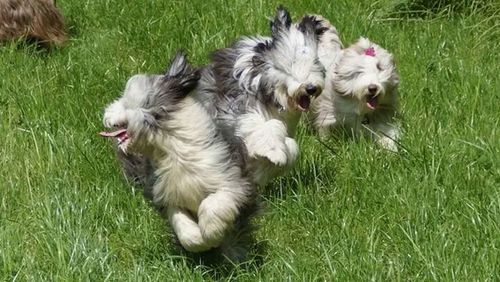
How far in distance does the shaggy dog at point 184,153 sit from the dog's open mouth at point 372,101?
191cm

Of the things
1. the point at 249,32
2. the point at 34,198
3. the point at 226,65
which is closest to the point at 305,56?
the point at 226,65

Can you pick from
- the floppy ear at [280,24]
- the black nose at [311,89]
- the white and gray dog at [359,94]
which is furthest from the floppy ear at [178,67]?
the white and gray dog at [359,94]

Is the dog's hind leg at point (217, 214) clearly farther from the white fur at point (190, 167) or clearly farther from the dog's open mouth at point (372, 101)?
the dog's open mouth at point (372, 101)

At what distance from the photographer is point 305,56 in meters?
5.21

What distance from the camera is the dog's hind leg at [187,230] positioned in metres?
4.31

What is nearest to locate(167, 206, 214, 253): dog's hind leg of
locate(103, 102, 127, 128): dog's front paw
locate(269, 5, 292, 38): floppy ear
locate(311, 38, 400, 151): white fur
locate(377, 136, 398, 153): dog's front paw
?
locate(103, 102, 127, 128): dog's front paw

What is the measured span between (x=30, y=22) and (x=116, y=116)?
3699mm

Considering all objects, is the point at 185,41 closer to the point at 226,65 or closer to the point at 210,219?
the point at 226,65

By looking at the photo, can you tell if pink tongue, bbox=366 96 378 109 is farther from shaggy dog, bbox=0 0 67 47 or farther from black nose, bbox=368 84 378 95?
shaggy dog, bbox=0 0 67 47

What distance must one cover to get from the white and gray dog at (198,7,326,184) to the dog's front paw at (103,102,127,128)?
2.39 feet

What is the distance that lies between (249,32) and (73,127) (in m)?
1.94

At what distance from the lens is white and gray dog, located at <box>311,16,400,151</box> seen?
6102mm

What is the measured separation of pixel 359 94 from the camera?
Answer: 20.2 ft

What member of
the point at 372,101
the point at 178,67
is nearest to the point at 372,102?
the point at 372,101
